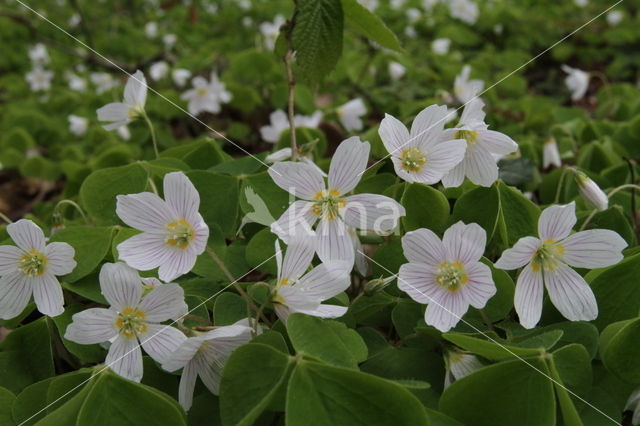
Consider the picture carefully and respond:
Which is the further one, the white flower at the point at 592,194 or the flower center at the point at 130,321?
the white flower at the point at 592,194

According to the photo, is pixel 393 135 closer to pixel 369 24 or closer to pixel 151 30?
pixel 369 24

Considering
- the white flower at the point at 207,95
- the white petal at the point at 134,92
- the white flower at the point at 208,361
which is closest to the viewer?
the white flower at the point at 208,361

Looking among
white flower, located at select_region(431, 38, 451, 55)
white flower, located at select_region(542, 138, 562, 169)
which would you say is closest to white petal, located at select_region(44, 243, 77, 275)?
white flower, located at select_region(542, 138, 562, 169)

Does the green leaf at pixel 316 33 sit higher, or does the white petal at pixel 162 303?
the green leaf at pixel 316 33

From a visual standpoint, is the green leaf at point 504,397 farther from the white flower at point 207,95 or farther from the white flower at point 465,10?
the white flower at point 465,10

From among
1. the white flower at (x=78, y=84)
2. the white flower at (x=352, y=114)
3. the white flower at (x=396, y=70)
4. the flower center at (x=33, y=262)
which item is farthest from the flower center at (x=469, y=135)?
the white flower at (x=78, y=84)

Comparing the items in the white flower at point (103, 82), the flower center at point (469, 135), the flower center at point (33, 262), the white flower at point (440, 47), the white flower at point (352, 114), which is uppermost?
Result: the flower center at point (469, 135)

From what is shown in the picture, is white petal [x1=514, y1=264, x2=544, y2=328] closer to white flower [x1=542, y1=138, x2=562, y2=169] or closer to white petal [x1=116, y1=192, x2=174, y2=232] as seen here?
white petal [x1=116, y1=192, x2=174, y2=232]
